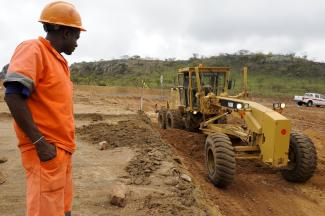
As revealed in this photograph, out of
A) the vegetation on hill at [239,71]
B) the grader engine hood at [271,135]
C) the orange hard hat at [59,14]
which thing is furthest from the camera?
the vegetation on hill at [239,71]

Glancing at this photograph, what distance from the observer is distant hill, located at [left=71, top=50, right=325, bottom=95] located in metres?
52.6

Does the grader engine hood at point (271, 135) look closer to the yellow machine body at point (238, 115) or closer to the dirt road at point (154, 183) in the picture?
the yellow machine body at point (238, 115)

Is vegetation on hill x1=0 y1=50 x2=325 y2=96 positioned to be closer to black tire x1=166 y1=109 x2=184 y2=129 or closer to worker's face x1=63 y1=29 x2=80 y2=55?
black tire x1=166 y1=109 x2=184 y2=129

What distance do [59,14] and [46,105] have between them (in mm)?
683

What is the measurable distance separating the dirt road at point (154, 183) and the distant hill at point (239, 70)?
3876 cm

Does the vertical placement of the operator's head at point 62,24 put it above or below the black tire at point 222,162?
above

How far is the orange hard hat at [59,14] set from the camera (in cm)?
318

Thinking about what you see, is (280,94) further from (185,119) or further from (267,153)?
(267,153)

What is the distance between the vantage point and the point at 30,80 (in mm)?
2889

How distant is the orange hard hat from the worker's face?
7 centimetres

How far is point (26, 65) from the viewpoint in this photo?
2.92m

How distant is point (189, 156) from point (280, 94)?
38.1 meters

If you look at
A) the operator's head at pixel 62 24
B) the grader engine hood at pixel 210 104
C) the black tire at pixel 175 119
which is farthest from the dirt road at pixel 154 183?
the operator's head at pixel 62 24

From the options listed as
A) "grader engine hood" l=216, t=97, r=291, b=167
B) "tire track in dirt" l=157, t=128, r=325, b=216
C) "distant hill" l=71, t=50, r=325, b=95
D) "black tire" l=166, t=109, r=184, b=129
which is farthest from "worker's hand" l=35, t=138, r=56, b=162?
"distant hill" l=71, t=50, r=325, b=95
